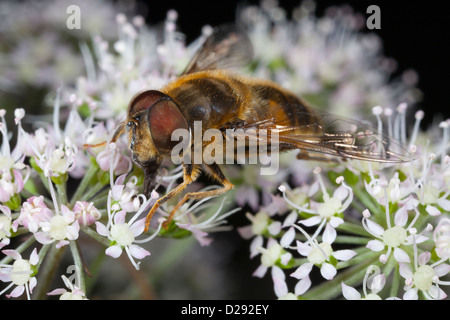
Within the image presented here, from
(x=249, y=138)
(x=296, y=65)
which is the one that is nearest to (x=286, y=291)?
(x=249, y=138)

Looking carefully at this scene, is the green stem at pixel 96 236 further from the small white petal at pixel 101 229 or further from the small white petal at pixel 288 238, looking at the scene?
the small white petal at pixel 288 238

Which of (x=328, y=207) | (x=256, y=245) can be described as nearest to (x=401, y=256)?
(x=328, y=207)

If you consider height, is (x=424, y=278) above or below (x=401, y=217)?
below

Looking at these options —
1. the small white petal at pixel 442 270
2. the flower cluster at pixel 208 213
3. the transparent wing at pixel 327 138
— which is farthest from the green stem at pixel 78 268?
the small white petal at pixel 442 270

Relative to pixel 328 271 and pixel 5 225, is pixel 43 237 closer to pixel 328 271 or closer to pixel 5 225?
pixel 5 225

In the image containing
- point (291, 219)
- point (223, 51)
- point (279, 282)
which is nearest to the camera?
point (279, 282)

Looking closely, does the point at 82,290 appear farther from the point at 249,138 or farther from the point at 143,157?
the point at 249,138
